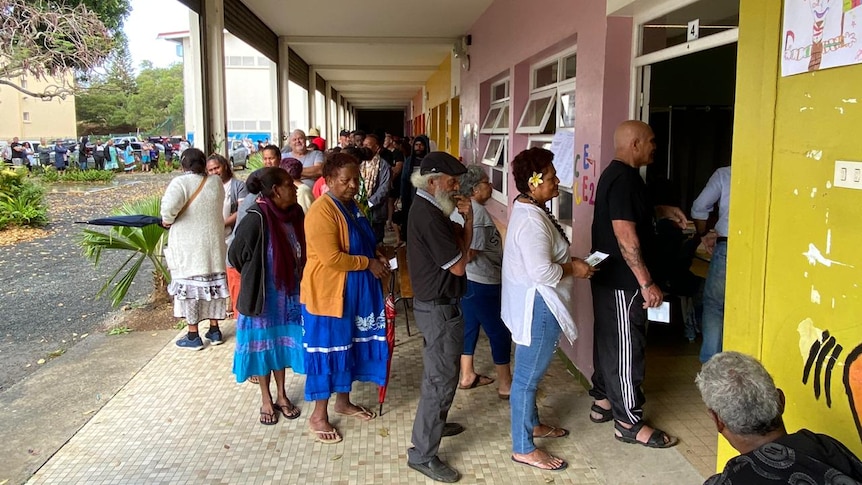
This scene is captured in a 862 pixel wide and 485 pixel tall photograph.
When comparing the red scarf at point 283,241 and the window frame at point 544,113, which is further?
the window frame at point 544,113

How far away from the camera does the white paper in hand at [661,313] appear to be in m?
3.16

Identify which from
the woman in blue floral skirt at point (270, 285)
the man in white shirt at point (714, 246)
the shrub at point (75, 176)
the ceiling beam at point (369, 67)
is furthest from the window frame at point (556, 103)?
the shrub at point (75, 176)

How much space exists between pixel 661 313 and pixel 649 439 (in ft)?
2.33

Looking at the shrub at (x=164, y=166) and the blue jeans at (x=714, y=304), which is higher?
the shrub at (x=164, y=166)

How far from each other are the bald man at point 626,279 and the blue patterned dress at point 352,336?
1.23 metres

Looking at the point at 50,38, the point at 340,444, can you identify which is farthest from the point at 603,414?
the point at 50,38

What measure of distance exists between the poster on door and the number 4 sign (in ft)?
3.37

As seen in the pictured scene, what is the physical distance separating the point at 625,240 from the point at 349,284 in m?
1.45

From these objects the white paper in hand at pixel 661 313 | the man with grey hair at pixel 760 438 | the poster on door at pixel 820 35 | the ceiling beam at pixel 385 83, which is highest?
the ceiling beam at pixel 385 83

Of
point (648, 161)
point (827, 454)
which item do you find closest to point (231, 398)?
point (648, 161)

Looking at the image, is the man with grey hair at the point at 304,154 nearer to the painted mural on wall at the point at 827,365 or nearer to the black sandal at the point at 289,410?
the black sandal at the point at 289,410

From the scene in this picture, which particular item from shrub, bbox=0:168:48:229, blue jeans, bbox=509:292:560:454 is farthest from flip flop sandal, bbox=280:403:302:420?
shrub, bbox=0:168:48:229

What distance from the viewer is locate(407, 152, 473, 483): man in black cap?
2.93 m

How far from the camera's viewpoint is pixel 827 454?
148 centimetres
